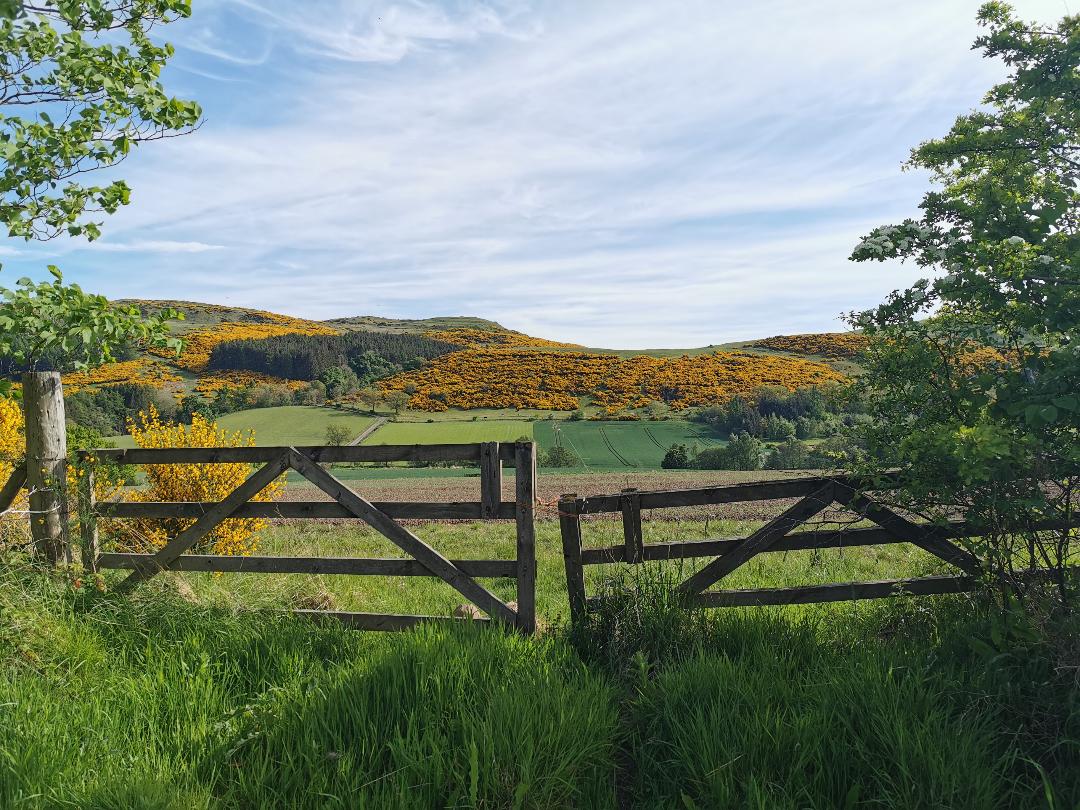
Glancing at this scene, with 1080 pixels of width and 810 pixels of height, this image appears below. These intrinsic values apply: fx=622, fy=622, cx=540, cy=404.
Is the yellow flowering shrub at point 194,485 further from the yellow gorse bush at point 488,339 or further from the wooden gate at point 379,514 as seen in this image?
the yellow gorse bush at point 488,339

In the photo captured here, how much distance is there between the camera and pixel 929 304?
16.1ft

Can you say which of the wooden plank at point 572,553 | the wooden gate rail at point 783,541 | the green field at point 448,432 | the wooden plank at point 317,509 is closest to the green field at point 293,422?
the green field at point 448,432

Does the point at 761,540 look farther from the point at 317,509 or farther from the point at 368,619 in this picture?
the point at 317,509

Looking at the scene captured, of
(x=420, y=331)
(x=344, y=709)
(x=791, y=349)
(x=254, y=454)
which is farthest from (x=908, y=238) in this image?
(x=420, y=331)

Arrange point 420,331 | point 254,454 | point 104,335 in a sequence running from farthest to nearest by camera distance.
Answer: point 420,331 < point 104,335 < point 254,454

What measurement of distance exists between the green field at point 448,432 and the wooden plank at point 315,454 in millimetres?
37467

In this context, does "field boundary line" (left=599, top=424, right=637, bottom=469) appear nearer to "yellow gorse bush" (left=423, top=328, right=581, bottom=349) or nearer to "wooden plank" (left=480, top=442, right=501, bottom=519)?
"wooden plank" (left=480, top=442, right=501, bottom=519)

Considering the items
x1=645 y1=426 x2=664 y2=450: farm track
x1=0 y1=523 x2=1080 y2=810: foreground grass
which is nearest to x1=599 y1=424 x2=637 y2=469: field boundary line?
x1=645 y1=426 x2=664 y2=450: farm track

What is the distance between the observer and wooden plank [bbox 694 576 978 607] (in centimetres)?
510

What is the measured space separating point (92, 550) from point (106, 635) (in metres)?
1.58

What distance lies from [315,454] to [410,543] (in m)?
1.24

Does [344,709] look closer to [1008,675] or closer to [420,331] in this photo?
[1008,675]

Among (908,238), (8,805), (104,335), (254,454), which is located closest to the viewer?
(8,805)

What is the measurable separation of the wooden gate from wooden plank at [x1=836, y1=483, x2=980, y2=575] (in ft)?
8.47
